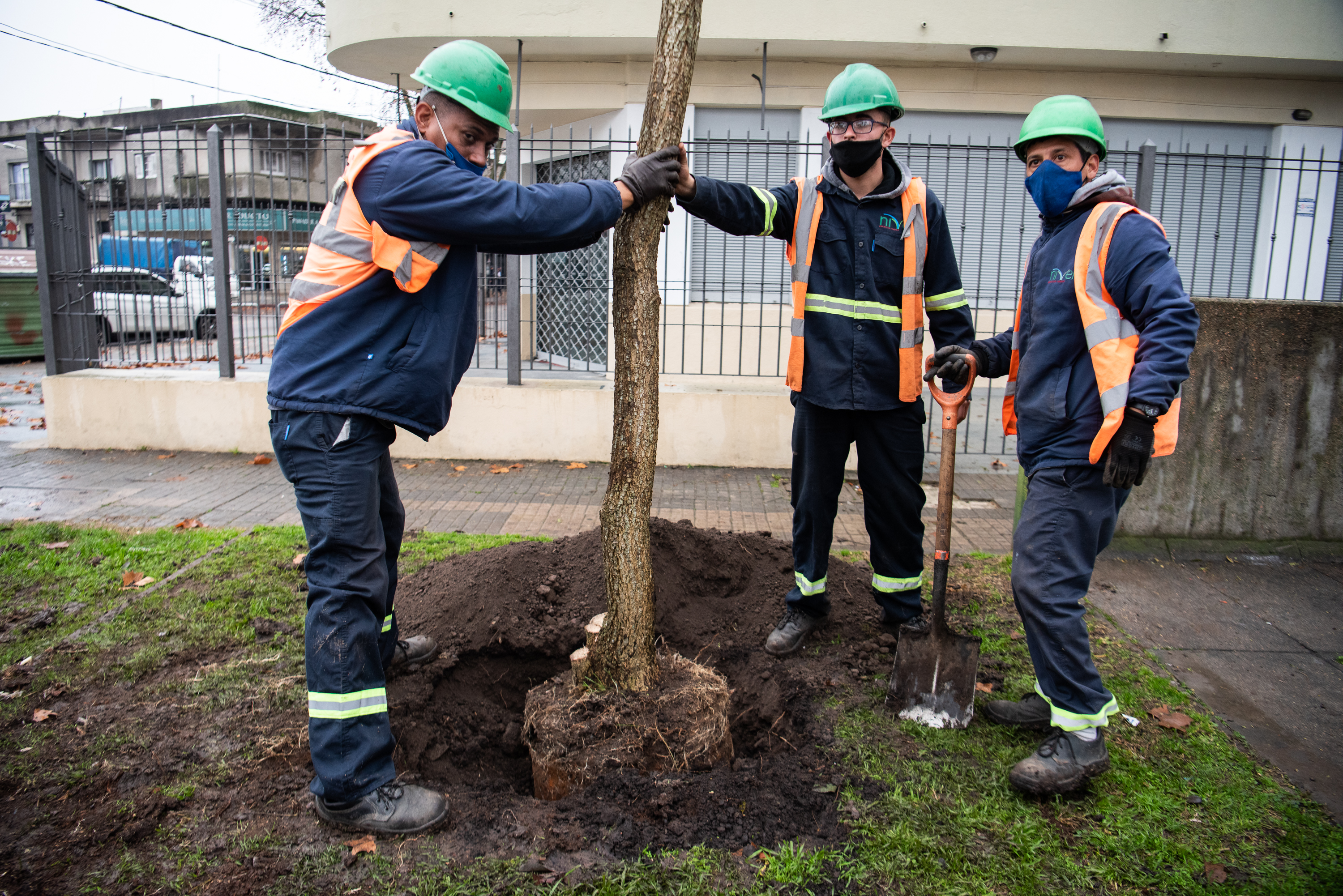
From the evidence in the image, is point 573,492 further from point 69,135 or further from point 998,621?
point 69,135

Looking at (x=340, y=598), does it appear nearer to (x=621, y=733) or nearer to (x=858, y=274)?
(x=621, y=733)

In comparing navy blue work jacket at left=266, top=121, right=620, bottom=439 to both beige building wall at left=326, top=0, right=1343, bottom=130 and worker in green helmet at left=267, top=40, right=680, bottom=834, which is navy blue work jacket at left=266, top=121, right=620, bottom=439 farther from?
beige building wall at left=326, top=0, right=1343, bottom=130

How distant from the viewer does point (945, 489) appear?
3416mm

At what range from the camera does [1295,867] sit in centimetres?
248

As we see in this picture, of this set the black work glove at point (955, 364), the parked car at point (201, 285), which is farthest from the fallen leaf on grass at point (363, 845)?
the parked car at point (201, 285)

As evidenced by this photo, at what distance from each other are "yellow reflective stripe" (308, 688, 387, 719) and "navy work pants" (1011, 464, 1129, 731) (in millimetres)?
2149

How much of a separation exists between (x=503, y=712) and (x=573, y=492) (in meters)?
3.35

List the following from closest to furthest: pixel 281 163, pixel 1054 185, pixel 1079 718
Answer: pixel 1079 718 < pixel 1054 185 < pixel 281 163

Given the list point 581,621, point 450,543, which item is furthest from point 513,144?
point 581,621

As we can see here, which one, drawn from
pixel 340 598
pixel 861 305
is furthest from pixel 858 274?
pixel 340 598

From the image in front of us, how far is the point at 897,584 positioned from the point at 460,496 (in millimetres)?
3787

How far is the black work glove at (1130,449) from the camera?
2.68m

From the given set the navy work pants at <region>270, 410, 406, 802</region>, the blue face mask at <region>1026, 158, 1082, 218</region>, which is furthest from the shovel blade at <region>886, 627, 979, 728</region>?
the navy work pants at <region>270, 410, 406, 802</region>

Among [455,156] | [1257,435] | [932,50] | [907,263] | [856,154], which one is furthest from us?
[932,50]
